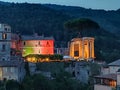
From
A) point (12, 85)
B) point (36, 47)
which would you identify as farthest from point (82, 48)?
point (12, 85)

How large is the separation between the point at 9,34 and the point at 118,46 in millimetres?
46256

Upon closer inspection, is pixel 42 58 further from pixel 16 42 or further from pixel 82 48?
pixel 82 48

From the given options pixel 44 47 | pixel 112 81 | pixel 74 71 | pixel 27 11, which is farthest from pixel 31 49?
pixel 27 11

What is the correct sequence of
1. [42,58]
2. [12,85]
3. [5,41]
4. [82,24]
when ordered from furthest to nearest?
[82,24] → [42,58] → [5,41] → [12,85]

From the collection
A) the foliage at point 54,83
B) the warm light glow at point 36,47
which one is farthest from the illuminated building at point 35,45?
the foliage at point 54,83

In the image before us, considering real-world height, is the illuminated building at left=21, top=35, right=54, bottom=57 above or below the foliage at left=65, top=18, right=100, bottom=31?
below

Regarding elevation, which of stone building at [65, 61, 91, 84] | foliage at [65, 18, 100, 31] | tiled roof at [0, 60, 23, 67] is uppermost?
foliage at [65, 18, 100, 31]

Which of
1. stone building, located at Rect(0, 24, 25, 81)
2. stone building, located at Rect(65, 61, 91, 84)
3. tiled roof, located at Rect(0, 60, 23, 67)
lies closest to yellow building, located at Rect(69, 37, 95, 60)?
stone building, located at Rect(65, 61, 91, 84)

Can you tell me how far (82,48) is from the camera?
2648 inches

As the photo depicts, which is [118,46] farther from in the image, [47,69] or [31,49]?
[47,69]

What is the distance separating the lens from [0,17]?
357 feet

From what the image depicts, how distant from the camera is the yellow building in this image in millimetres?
67500

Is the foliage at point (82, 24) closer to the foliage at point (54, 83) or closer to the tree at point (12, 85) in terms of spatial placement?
the foliage at point (54, 83)

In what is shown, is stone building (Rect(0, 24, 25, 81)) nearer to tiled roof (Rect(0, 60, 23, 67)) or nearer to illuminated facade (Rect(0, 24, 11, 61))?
tiled roof (Rect(0, 60, 23, 67))
